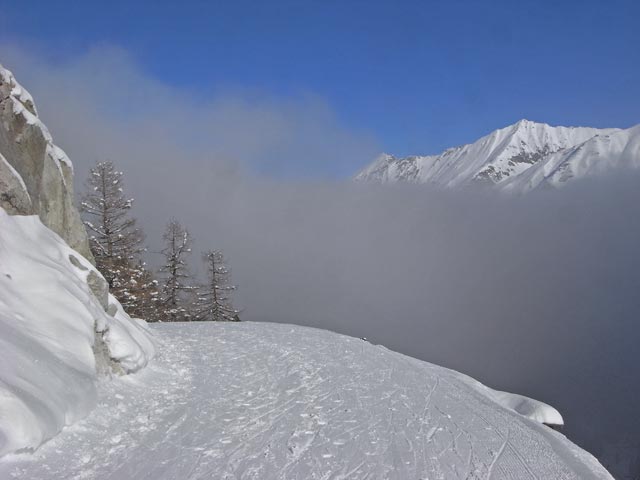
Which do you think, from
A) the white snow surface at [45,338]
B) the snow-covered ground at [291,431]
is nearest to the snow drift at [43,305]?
the white snow surface at [45,338]

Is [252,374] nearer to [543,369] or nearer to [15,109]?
[15,109]

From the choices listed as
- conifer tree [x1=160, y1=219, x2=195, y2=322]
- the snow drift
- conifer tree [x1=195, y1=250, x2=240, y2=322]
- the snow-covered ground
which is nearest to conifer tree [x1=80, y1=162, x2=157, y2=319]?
conifer tree [x1=160, y1=219, x2=195, y2=322]

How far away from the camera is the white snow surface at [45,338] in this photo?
612 cm

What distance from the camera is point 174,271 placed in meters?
31.7

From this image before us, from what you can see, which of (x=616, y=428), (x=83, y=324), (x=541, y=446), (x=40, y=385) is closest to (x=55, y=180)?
(x=83, y=324)

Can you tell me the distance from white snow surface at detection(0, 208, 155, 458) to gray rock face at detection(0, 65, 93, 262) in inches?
29.6

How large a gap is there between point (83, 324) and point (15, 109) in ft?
20.8

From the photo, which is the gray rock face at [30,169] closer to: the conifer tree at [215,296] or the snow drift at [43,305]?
the snow drift at [43,305]

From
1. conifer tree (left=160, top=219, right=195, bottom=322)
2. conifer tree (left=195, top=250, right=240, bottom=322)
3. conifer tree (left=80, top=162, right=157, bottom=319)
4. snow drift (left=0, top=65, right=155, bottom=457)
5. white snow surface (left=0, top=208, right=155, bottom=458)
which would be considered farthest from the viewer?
conifer tree (left=195, top=250, right=240, bottom=322)

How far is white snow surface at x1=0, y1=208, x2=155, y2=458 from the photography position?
20.1 feet

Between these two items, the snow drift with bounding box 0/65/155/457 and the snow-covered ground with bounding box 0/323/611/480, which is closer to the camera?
the snow drift with bounding box 0/65/155/457

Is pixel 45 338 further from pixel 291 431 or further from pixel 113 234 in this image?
pixel 113 234

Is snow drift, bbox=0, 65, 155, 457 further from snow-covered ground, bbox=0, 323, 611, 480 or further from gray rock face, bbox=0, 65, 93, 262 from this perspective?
snow-covered ground, bbox=0, 323, 611, 480

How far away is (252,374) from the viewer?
1197cm
